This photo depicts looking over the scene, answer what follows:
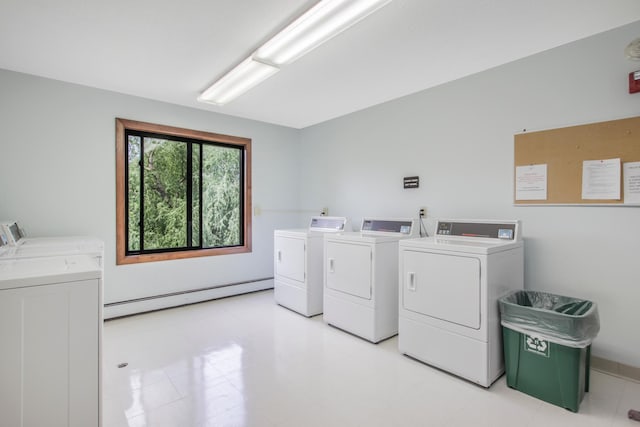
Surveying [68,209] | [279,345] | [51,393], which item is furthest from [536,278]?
[68,209]

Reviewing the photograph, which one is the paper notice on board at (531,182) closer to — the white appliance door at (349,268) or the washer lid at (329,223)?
the white appliance door at (349,268)

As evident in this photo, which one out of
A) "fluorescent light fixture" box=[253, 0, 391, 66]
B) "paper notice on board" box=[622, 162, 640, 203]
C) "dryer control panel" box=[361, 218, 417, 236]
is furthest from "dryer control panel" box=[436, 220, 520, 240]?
"fluorescent light fixture" box=[253, 0, 391, 66]

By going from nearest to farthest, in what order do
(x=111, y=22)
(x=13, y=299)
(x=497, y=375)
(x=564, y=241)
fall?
(x=13, y=299) < (x=111, y=22) < (x=497, y=375) < (x=564, y=241)

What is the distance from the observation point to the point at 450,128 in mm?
3158

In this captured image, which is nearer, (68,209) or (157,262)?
A: (68,209)

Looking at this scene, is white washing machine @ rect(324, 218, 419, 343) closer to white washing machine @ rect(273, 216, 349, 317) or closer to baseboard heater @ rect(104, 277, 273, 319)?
white washing machine @ rect(273, 216, 349, 317)

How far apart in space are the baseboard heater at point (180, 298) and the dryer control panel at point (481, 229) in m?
2.76

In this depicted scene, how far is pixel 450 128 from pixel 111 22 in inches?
116

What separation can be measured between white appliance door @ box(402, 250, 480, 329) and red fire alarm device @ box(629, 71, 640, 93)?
156 centimetres

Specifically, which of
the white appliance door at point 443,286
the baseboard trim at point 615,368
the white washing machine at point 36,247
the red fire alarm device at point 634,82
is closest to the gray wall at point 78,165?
the white washing machine at point 36,247

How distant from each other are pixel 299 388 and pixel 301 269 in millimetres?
1624

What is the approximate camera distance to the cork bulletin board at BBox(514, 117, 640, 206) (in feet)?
7.21

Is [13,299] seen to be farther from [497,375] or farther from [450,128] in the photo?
[450,128]

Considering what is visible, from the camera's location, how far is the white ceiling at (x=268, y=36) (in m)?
1.96
